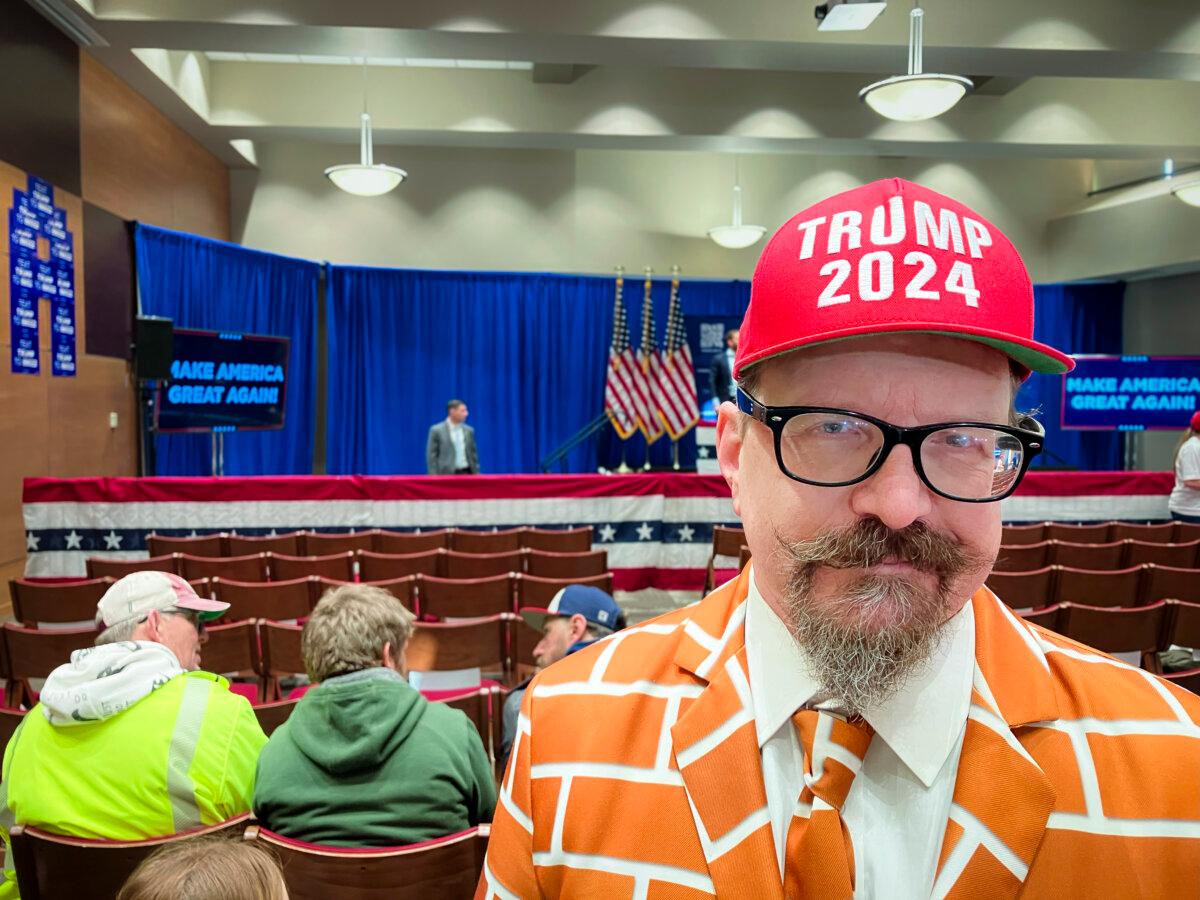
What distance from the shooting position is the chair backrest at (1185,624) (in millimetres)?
3721

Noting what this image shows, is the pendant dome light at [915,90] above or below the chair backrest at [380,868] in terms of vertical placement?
above

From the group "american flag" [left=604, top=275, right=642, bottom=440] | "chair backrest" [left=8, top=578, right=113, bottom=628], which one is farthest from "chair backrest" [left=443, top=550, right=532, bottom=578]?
"american flag" [left=604, top=275, right=642, bottom=440]

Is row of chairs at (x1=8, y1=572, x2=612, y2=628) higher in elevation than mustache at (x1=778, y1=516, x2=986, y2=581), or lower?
lower

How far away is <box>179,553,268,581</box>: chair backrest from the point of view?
488cm

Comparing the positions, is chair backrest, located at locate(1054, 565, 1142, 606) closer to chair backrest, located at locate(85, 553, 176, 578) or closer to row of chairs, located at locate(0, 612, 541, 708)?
row of chairs, located at locate(0, 612, 541, 708)

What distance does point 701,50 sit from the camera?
723cm

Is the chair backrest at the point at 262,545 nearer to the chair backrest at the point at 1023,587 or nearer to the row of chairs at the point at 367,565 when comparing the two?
the row of chairs at the point at 367,565

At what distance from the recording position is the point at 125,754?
73.9 inches

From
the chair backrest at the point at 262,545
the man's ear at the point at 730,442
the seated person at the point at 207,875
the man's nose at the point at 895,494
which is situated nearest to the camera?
the man's nose at the point at 895,494

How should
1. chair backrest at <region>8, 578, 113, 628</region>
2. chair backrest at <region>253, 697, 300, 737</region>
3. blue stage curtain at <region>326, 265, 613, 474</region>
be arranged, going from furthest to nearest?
blue stage curtain at <region>326, 265, 613, 474</region> → chair backrest at <region>8, 578, 113, 628</region> → chair backrest at <region>253, 697, 300, 737</region>

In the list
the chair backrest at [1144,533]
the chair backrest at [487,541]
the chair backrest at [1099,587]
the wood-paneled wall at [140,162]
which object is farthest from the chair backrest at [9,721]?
the wood-paneled wall at [140,162]

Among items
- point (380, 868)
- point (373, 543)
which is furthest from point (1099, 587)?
point (373, 543)

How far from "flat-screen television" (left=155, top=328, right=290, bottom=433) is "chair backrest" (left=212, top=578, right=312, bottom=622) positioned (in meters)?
4.08

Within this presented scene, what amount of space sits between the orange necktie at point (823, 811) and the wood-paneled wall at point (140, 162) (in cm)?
863
